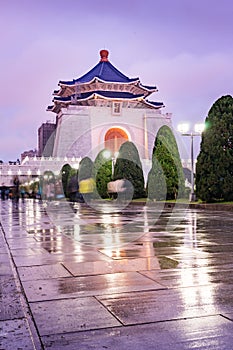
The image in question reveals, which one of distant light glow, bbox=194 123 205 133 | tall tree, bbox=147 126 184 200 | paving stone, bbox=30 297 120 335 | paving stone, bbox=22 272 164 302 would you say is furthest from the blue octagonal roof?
paving stone, bbox=30 297 120 335

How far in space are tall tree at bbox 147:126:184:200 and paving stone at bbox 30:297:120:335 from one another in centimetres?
2517

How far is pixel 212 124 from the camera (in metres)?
24.0

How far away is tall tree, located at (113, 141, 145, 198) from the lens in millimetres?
34844

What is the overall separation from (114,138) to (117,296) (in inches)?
2715

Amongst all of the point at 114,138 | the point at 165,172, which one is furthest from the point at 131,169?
the point at 114,138

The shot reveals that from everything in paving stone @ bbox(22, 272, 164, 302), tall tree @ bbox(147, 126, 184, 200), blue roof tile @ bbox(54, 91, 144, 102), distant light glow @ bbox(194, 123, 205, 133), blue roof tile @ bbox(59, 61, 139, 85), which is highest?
blue roof tile @ bbox(59, 61, 139, 85)

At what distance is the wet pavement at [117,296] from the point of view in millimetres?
3342

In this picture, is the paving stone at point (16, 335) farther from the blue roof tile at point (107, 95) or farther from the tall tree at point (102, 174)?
the blue roof tile at point (107, 95)

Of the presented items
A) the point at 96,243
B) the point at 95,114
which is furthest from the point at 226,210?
the point at 95,114

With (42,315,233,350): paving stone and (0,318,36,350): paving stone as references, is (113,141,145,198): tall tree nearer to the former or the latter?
(42,315,233,350): paving stone

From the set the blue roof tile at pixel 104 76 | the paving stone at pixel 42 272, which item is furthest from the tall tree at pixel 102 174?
the paving stone at pixel 42 272

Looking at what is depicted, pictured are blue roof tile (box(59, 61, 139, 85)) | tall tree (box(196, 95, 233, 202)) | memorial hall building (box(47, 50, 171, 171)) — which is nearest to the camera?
tall tree (box(196, 95, 233, 202))

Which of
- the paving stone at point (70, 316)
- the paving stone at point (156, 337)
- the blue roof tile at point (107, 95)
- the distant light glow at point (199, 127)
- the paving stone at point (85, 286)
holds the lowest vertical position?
the paving stone at point (156, 337)

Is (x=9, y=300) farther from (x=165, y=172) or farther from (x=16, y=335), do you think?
(x=165, y=172)
